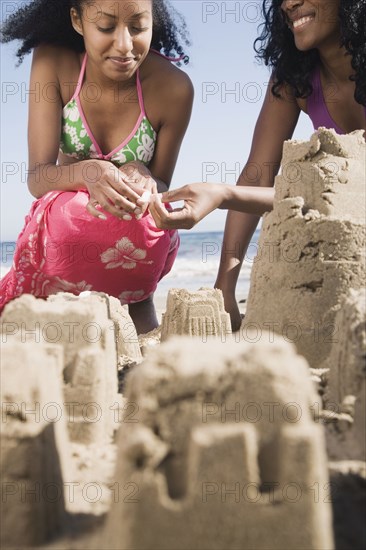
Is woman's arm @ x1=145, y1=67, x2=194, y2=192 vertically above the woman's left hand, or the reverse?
woman's arm @ x1=145, y1=67, x2=194, y2=192

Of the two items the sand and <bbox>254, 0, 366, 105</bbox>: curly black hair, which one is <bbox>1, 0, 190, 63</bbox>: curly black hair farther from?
the sand

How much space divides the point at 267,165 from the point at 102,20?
155 centimetres

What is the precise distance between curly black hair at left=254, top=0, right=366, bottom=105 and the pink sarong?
1317mm

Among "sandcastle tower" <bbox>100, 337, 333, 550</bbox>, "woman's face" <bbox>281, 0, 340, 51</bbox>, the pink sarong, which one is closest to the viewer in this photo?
"sandcastle tower" <bbox>100, 337, 333, 550</bbox>

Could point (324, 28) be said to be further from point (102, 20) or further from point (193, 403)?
point (193, 403)

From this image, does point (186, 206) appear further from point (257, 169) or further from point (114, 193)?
point (257, 169)

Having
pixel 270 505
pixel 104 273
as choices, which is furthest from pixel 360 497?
pixel 104 273

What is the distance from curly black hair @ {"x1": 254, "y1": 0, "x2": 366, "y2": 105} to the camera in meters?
4.31

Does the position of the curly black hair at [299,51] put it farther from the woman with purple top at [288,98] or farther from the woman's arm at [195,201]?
the woman's arm at [195,201]

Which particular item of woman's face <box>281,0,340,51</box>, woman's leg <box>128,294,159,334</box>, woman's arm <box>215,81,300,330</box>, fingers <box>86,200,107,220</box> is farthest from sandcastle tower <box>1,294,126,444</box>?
woman's leg <box>128,294,159,334</box>

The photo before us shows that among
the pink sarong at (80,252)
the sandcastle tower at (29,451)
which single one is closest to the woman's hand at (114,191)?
the pink sarong at (80,252)

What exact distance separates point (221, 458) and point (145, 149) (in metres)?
3.48

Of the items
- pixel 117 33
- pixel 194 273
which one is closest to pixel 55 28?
pixel 117 33

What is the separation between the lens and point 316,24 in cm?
438
